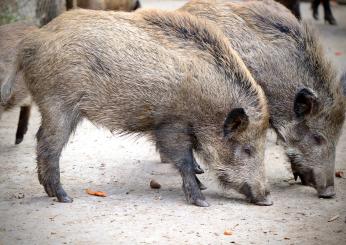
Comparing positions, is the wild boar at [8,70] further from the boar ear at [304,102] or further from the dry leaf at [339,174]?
the dry leaf at [339,174]

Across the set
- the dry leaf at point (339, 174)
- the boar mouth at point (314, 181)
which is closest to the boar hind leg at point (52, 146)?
the boar mouth at point (314, 181)

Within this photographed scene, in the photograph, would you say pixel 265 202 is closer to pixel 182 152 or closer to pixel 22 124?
pixel 182 152

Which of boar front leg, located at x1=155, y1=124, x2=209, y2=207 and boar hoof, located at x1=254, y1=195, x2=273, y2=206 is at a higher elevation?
boar front leg, located at x1=155, y1=124, x2=209, y2=207

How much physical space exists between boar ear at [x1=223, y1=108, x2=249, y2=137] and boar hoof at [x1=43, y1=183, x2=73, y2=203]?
127cm

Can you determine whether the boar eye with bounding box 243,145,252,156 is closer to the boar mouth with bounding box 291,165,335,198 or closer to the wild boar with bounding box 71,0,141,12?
the boar mouth with bounding box 291,165,335,198

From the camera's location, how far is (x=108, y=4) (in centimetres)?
964

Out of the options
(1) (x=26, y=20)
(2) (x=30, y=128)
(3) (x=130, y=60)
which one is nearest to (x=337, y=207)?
(3) (x=130, y=60)

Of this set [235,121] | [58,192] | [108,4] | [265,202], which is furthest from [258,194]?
[108,4]

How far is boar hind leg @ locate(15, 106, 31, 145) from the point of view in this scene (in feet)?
24.2

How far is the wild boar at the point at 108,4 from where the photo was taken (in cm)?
940

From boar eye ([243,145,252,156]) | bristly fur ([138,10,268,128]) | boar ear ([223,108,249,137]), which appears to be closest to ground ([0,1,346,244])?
boar eye ([243,145,252,156])

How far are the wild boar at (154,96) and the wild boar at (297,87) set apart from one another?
44 centimetres

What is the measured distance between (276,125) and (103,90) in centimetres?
147

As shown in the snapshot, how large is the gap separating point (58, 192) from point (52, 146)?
347 mm
